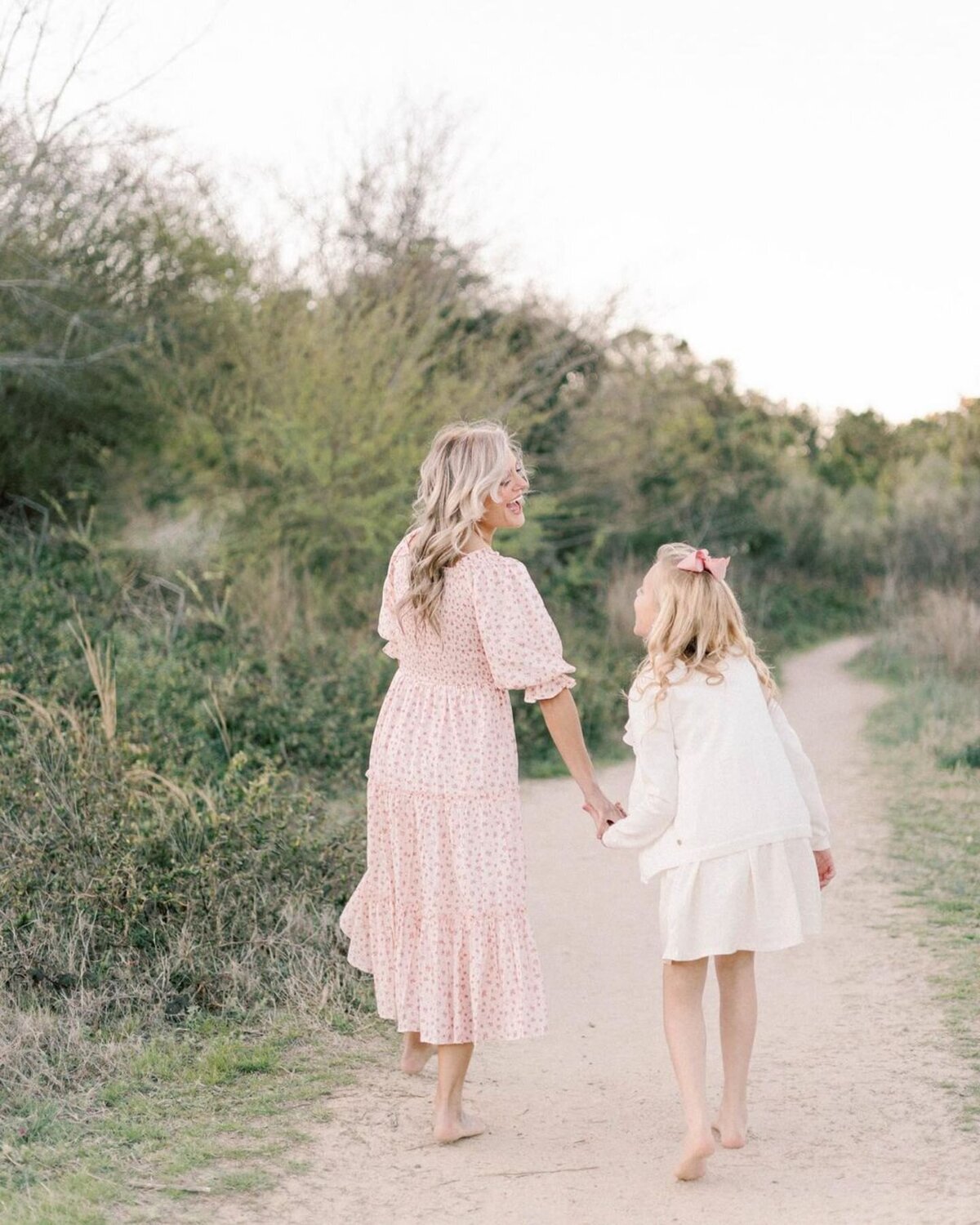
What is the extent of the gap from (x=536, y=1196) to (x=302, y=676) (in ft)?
20.2

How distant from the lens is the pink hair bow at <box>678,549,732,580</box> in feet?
11.5

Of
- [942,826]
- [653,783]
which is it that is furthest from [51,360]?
[653,783]

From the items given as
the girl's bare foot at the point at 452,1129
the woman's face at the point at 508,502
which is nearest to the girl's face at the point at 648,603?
the woman's face at the point at 508,502

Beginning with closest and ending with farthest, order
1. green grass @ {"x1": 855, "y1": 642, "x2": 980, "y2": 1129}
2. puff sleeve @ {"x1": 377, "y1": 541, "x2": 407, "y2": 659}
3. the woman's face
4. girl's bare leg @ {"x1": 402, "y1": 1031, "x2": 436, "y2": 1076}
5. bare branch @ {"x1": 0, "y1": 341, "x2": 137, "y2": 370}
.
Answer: the woman's face
puff sleeve @ {"x1": 377, "y1": 541, "x2": 407, "y2": 659}
girl's bare leg @ {"x1": 402, "y1": 1031, "x2": 436, "y2": 1076}
green grass @ {"x1": 855, "y1": 642, "x2": 980, "y2": 1129}
bare branch @ {"x1": 0, "y1": 341, "x2": 137, "y2": 370}

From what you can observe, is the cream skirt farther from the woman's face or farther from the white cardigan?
the woman's face

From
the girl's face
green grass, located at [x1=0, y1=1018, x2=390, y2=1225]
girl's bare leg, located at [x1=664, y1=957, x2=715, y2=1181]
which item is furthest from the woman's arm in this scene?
green grass, located at [x1=0, y1=1018, x2=390, y2=1225]

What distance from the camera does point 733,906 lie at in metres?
3.36

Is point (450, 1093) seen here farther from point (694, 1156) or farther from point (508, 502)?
point (508, 502)

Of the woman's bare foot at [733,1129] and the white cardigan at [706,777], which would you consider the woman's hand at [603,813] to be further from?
the woman's bare foot at [733,1129]

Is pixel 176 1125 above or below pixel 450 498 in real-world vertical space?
below

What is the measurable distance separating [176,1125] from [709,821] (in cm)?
163

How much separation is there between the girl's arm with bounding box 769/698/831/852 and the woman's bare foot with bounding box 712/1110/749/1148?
27.6 inches

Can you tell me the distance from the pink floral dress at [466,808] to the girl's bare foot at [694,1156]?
18.2 inches

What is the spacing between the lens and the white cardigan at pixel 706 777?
3.37 metres
